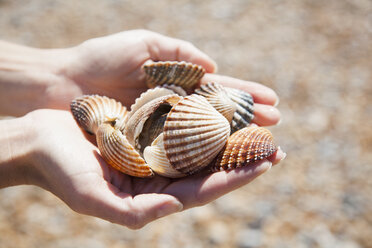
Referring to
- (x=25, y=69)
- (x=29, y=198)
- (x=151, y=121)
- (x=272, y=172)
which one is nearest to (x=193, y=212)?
(x=272, y=172)

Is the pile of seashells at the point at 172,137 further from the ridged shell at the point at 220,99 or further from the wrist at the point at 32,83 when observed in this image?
the wrist at the point at 32,83

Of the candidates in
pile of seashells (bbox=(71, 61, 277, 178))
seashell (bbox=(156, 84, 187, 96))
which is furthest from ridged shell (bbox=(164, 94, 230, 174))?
seashell (bbox=(156, 84, 187, 96))

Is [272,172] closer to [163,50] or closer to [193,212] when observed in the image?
[193,212]

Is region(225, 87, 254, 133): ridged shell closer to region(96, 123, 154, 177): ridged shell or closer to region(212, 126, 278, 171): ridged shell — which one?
region(212, 126, 278, 171): ridged shell

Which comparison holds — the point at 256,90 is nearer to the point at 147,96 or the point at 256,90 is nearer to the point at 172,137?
the point at 147,96

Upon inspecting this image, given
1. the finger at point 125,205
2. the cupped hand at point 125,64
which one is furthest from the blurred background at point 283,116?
the finger at point 125,205

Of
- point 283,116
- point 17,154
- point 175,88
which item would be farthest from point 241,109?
point 283,116

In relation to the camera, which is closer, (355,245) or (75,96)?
(75,96)
